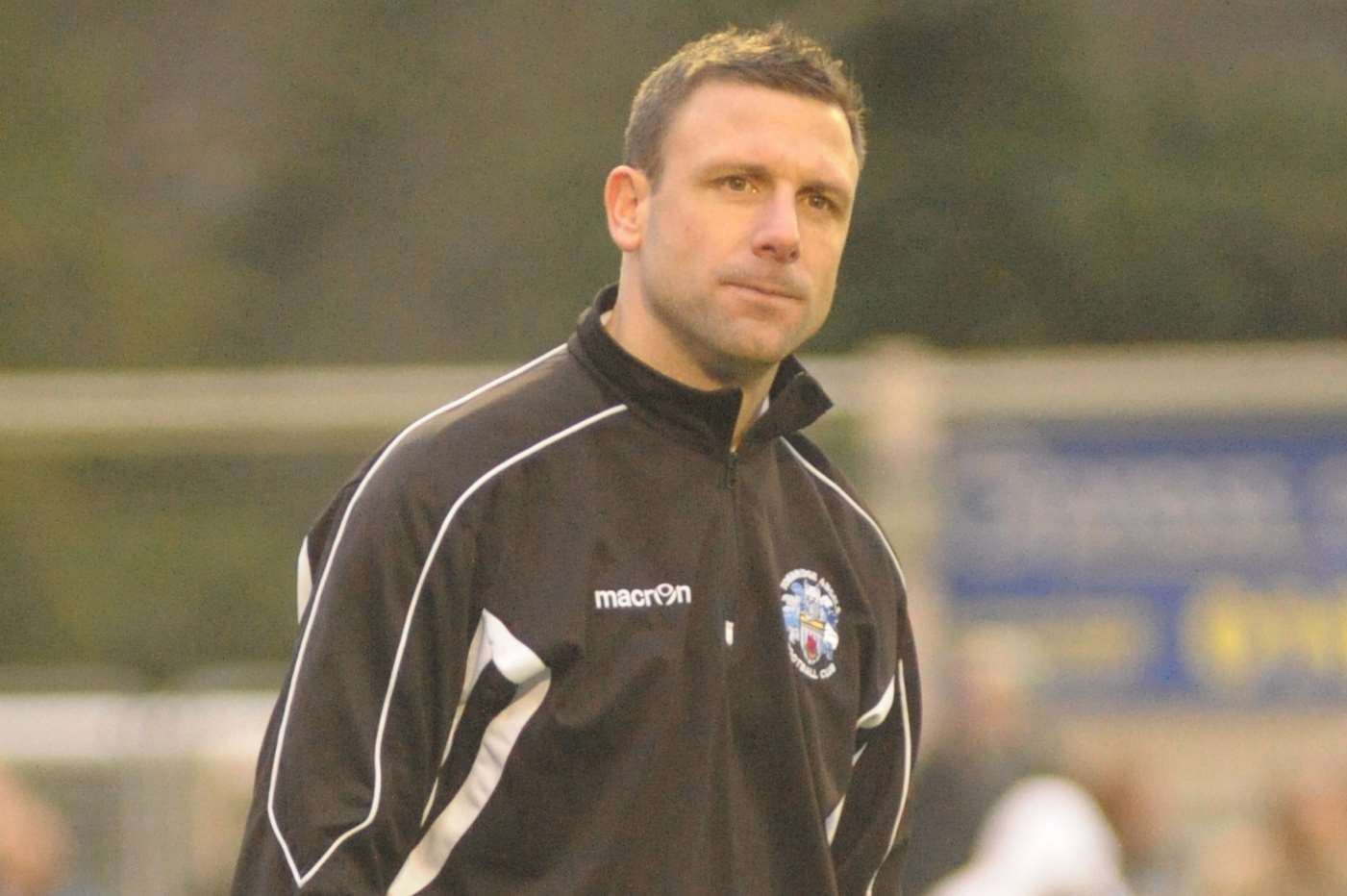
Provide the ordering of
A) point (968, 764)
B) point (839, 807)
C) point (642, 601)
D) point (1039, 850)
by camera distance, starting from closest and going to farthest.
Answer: point (642, 601) → point (839, 807) → point (1039, 850) → point (968, 764)

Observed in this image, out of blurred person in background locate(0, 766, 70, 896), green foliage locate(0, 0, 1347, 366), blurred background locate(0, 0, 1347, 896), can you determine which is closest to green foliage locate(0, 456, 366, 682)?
blurred background locate(0, 0, 1347, 896)

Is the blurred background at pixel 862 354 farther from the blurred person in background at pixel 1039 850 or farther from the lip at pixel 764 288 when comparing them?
the lip at pixel 764 288

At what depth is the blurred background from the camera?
8.69m

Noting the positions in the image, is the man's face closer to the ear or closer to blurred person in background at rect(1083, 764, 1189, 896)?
the ear

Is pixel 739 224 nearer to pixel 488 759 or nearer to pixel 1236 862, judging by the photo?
pixel 488 759

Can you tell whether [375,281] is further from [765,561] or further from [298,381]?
[765,561]

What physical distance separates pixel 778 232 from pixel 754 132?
0.12m

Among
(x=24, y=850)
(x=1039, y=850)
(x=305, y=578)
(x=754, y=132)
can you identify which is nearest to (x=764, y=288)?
(x=754, y=132)

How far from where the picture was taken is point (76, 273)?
19.3 m

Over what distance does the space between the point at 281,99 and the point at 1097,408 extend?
16010 millimetres

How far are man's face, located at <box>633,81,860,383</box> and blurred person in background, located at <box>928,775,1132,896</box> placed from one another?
3.55 meters

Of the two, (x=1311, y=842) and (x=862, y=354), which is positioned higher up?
(x=862, y=354)

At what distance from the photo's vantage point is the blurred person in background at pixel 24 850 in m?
7.76

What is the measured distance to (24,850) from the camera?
7.84 meters
